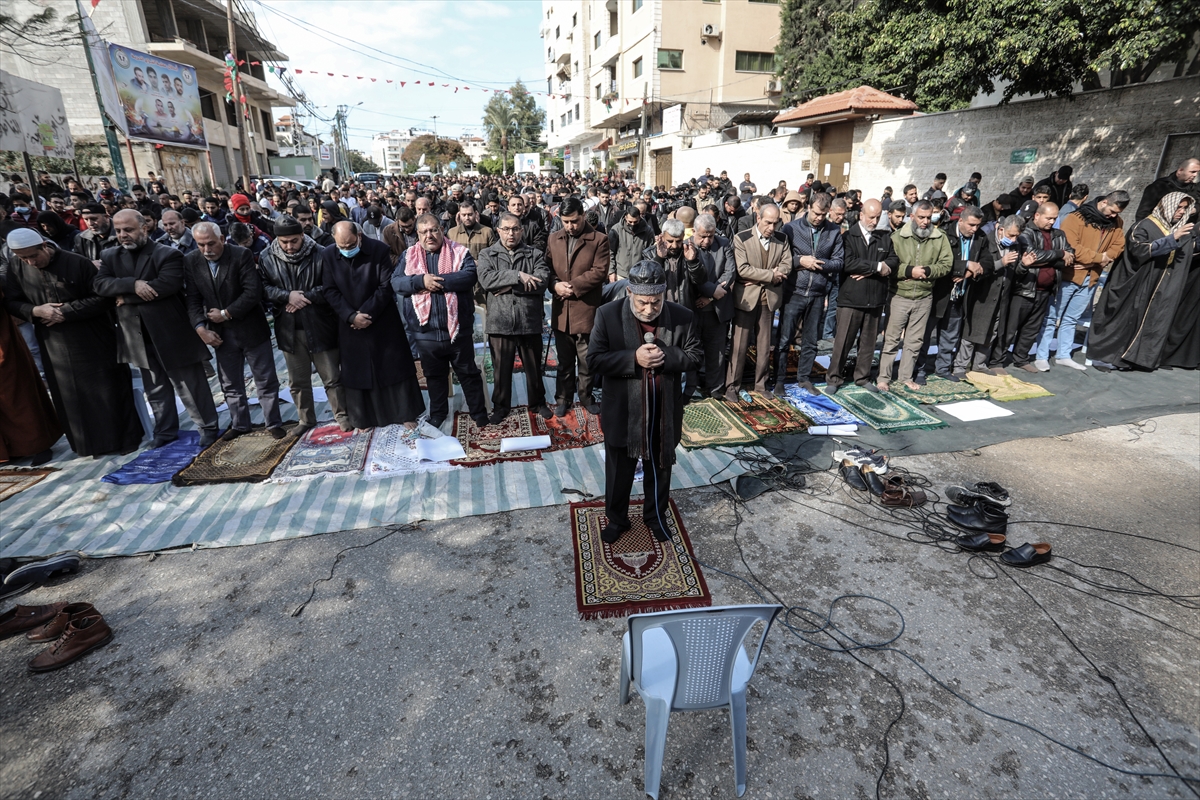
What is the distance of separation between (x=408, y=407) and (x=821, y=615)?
4341mm

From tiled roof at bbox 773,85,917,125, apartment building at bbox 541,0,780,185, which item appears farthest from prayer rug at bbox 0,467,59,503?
apartment building at bbox 541,0,780,185

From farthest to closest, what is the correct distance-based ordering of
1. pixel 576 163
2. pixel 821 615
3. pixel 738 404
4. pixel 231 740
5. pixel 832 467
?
1. pixel 576 163
2. pixel 738 404
3. pixel 832 467
4. pixel 821 615
5. pixel 231 740

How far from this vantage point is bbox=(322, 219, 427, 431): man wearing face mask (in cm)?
531

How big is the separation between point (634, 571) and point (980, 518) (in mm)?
2517

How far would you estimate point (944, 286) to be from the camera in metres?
6.67

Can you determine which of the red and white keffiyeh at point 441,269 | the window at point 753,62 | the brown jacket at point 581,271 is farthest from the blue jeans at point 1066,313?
the window at point 753,62

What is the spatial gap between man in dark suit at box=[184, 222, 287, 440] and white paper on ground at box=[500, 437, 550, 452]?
8.17ft

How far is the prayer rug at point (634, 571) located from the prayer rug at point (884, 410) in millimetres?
2814

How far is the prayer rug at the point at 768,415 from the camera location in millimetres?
5770

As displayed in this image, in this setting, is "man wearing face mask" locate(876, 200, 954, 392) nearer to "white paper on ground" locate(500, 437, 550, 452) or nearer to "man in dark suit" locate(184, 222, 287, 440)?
"white paper on ground" locate(500, 437, 550, 452)

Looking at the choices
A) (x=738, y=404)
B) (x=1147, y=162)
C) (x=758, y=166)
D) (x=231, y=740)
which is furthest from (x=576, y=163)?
(x=231, y=740)

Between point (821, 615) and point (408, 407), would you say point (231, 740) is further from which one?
point (408, 407)

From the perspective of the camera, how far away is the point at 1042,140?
1109cm

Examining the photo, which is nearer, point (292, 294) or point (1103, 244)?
point (292, 294)
